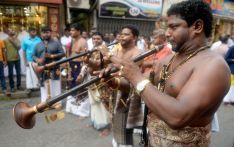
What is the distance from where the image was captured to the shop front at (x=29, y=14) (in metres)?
9.57

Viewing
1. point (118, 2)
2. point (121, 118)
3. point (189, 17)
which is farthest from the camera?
point (118, 2)

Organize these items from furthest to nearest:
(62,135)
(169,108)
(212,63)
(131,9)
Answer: (131,9), (62,135), (212,63), (169,108)

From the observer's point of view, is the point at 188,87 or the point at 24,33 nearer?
the point at 188,87

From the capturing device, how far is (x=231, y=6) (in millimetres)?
22250

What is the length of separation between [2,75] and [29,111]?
18.8 ft

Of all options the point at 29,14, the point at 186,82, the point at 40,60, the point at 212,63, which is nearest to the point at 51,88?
the point at 40,60

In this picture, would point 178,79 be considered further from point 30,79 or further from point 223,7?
point 223,7

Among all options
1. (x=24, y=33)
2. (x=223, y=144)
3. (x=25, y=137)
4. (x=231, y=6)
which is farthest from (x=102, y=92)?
(x=231, y=6)

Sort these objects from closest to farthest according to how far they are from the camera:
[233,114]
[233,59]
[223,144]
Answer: [223,144], [233,114], [233,59]

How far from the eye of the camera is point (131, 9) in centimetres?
1382

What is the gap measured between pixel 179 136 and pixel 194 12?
29.4 inches

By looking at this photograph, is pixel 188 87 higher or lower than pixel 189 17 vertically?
lower

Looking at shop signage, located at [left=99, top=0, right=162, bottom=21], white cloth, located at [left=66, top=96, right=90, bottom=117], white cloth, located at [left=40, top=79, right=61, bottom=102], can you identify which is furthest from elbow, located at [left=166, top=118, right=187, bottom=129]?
shop signage, located at [left=99, top=0, right=162, bottom=21]

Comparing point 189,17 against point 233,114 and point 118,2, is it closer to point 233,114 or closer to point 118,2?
point 233,114
